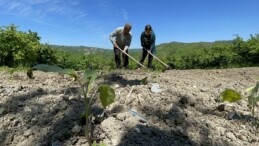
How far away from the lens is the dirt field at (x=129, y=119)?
245cm

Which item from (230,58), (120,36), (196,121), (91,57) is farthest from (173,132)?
(91,57)

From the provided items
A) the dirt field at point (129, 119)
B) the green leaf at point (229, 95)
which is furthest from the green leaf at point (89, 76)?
the green leaf at point (229, 95)

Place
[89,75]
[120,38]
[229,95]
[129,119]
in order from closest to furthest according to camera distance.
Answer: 1. [89,75]
2. [129,119]
3. [229,95]
4. [120,38]

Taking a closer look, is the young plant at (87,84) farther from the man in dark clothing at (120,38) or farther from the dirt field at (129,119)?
the man in dark clothing at (120,38)

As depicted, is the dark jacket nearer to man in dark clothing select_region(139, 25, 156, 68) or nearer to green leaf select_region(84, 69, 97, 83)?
man in dark clothing select_region(139, 25, 156, 68)

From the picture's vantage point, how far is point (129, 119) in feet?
8.76

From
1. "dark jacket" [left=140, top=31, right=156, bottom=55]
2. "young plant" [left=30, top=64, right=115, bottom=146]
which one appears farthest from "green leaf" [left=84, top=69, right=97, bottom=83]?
"dark jacket" [left=140, top=31, right=156, bottom=55]

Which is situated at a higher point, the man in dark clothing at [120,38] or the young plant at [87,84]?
the man in dark clothing at [120,38]

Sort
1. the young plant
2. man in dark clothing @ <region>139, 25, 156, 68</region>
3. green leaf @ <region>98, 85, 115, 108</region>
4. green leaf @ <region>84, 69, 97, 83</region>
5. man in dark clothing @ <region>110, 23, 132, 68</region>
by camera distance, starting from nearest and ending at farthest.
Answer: the young plant < green leaf @ <region>84, 69, 97, 83</region> < green leaf @ <region>98, 85, 115, 108</region> < man in dark clothing @ <region>110, 23, 132, 68</region> < man in dark clothing @ <region>139, 25, 156, 68</region>

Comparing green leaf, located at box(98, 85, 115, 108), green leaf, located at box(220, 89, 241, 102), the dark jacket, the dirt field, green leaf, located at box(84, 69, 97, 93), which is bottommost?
the dirt field

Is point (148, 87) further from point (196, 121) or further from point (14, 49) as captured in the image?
point (14, 49)

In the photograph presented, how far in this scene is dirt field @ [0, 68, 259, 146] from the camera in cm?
245

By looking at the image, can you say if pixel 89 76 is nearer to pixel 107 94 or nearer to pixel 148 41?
pixel 107 94

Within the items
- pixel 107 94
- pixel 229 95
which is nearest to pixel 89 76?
pixel 107 94
